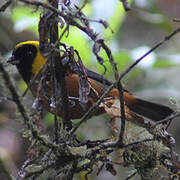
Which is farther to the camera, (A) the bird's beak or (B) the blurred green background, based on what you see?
(B) the blurred green background

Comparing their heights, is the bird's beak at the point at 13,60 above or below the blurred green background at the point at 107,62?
above

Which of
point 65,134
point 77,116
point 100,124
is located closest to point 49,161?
point 65,134

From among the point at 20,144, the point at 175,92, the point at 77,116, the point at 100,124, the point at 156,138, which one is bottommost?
the point at 20,144

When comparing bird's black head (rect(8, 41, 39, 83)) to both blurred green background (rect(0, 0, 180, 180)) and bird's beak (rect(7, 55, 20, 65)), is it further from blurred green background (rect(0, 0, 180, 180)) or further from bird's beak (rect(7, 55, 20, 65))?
blurred green background (rect(0, 0, 180, 180))

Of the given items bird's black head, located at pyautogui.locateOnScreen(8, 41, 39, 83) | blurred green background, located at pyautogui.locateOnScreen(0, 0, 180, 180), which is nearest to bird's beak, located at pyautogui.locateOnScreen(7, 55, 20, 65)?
bird's black head, located at pyautogui.locateOnScreen(8, 41, 39, 83)

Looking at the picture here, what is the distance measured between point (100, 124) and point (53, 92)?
211cm

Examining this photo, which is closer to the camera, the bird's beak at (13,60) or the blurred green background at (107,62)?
the bird's beak at (13,60)

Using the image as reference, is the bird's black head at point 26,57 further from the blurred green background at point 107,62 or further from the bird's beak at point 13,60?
the blurred green background at point 107,62

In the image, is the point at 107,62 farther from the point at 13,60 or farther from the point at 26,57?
the point at 13,60

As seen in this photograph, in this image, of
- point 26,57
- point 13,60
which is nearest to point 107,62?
point 26,57

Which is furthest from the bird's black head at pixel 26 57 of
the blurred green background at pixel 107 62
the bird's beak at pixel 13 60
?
the blurred green background at pixel 107 62

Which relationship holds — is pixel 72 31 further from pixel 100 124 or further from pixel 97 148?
pixel 97 148

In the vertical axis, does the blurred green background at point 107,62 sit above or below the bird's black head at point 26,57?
below

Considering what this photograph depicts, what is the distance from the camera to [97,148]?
1853 millimetres
